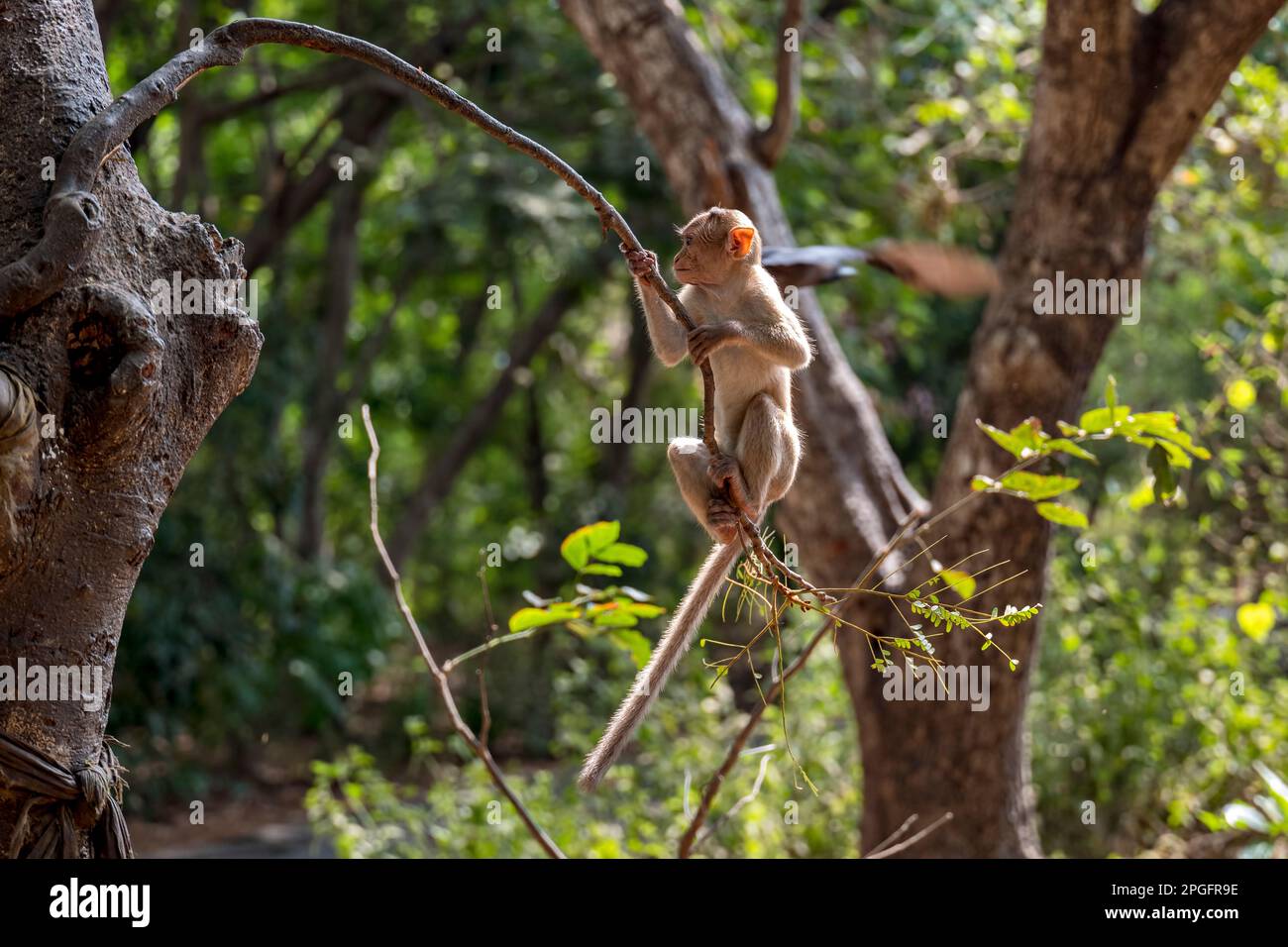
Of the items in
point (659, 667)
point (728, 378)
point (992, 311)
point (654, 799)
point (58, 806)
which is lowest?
point (654, 799)

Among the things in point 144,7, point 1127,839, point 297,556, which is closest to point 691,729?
point 1127,839

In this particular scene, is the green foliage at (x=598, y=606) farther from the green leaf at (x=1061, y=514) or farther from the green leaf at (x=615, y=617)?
the green leaf at (x=1061, y=514)

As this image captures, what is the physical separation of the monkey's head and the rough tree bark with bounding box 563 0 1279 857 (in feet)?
7.54

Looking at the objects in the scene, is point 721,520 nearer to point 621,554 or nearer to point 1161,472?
point 621,554

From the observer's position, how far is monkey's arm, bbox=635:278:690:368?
3389 millimetres

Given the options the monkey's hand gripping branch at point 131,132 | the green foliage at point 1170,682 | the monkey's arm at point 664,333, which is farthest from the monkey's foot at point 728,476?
the green foliage at point 1170,682

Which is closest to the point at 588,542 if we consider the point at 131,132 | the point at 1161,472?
the point at 131,132

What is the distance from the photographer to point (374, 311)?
1719 centimetres

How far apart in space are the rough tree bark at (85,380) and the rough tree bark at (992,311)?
3.54 m

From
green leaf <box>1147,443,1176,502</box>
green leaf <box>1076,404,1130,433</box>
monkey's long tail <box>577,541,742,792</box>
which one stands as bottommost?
monkey's long tail <box>577,541,742,792</box>

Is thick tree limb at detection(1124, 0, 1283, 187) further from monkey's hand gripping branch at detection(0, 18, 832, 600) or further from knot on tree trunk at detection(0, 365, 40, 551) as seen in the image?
knot on tree trunk at detection(0, 365, 40, 551)

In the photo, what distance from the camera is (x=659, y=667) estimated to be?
3020 millimetres

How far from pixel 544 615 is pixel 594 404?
46.9ft

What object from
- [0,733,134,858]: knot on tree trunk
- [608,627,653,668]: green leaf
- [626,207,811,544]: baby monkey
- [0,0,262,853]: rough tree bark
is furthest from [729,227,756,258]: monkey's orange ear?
[0,733,134,858]: knot on tree trunk
